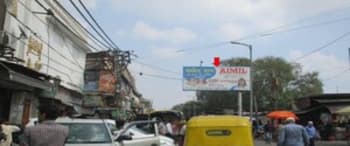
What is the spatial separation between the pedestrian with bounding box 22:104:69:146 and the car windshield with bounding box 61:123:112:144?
16.7ft

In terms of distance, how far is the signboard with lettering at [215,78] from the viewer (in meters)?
51.0

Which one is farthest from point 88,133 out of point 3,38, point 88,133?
point 3,38

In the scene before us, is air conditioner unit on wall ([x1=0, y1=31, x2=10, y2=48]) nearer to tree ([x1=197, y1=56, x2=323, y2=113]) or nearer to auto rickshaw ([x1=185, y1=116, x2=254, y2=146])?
auto rickshaw ([x1=185, y1=116, x2=254, y2=146])

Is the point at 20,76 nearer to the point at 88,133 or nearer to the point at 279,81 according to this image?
the point at 88,133

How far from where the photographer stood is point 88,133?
12.2 meters

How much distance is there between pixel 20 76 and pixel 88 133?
5097 millimetres

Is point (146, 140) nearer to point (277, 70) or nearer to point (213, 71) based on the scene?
point (213, 71)

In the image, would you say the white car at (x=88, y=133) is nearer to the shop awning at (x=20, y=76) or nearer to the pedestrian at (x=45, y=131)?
the shop awning at (x=20, y=76)

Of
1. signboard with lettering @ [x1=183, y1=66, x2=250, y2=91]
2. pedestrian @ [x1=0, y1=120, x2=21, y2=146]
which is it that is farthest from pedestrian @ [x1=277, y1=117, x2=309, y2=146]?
signboard with lettering @ [x1=183, y1=66, x2=250, y2=91]

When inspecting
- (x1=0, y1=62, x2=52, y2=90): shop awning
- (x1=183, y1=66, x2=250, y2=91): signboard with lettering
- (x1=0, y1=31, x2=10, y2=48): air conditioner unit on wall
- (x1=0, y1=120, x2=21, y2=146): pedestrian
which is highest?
(x1=183, y1=66, x2=250, y2=91): signboard with lettering

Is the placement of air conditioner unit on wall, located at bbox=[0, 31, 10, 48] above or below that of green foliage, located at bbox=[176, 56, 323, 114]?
below

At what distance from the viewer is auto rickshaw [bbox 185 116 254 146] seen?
1300 centimetres

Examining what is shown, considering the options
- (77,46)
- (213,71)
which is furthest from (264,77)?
(77,46)

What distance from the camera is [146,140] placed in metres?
15.7
